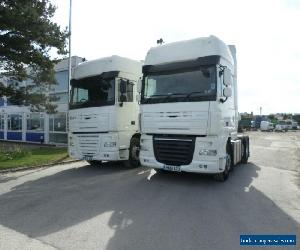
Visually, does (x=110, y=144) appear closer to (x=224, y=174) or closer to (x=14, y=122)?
(x=224, y=174)

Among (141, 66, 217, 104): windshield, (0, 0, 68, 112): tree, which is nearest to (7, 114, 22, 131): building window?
(0, 0, 68, 112): tree

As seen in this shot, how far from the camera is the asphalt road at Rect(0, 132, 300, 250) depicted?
4.73m

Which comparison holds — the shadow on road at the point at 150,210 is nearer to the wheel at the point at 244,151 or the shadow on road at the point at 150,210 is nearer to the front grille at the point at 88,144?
the front grille at the point at 88,144

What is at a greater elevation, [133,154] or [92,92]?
[92,92]

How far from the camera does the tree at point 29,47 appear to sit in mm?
11469

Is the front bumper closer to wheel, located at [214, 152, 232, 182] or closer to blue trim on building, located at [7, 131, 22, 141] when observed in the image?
wheel, located at [214, 152, 232, 182]

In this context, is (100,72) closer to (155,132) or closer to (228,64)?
(155,132)

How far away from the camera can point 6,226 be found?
528 cm

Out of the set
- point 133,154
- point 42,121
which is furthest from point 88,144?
point 42,121

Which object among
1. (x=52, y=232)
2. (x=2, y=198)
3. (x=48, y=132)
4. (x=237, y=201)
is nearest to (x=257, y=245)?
(x=237, y=201)

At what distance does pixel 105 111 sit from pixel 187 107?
3.44 metres

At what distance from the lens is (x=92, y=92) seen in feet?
36.2

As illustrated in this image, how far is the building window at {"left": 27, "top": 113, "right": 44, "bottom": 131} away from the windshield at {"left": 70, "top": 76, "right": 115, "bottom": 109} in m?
15.8

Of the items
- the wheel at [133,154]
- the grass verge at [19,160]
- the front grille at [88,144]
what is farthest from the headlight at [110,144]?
the grass verge at [19,160]
